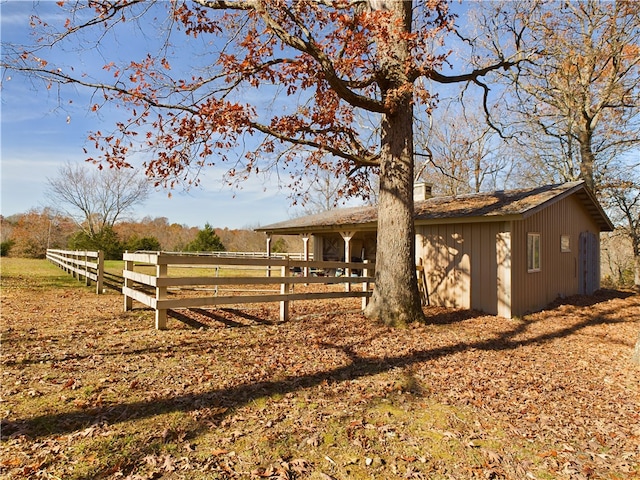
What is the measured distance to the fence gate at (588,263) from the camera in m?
14.0

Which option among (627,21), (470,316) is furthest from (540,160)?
(470,316)

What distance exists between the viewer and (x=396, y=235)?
792 cm

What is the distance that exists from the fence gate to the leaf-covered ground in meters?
7.88

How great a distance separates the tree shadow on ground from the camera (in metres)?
3.24

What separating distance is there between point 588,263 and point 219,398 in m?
15.7

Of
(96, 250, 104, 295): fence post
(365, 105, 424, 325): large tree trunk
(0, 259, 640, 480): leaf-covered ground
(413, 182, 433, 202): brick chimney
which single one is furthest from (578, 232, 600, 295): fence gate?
(96, 250, 104, 295): fence post

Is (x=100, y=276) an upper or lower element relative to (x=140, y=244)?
lower

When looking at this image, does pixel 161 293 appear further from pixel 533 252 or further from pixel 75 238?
pixel 75 238

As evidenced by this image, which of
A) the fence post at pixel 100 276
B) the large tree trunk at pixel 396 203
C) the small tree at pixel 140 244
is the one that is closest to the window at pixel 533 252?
the large tree trunk at pixel 396 203

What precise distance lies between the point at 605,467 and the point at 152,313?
758 centimetres

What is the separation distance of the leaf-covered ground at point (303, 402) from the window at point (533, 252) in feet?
12.6

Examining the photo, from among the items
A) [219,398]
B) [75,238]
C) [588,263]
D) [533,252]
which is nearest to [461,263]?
[533,252]

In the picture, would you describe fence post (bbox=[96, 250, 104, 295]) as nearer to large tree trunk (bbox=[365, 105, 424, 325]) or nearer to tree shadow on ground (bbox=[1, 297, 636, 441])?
large tree trunk (bbox=[365, 105, 424, 325])

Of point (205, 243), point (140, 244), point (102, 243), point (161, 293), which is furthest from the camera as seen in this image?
point (205, 243)
